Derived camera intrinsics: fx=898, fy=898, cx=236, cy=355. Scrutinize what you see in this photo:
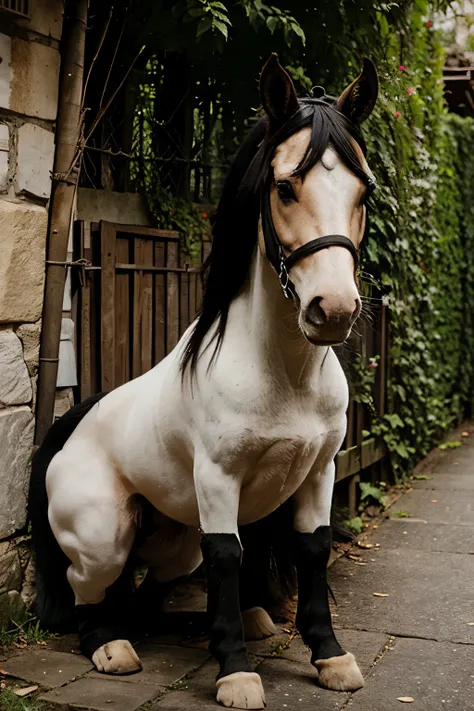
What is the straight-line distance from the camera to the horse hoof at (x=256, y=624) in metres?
3.54

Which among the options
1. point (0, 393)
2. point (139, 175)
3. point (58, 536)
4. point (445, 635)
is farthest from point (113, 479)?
point (139, 175)

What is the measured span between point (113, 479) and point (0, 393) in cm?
56

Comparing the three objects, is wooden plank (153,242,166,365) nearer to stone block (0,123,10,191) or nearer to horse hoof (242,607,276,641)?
stone block (0,123,10,191)

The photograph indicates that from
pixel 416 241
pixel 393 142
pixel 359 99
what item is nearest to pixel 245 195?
pixel 359 99

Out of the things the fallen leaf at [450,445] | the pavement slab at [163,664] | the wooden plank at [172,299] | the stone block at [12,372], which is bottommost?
the pavement slab at [163,664]

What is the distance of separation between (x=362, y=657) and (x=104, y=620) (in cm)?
98

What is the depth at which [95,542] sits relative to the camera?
3.28m

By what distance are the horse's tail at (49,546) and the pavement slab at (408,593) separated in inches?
45.7

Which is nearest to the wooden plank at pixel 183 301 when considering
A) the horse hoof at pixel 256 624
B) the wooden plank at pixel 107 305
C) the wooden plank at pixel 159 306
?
the wooden plank at pixel 159 306

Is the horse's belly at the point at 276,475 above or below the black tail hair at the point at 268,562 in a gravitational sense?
above

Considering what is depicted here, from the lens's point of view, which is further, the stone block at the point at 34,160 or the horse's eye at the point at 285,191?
the stone block at the point at 34,160

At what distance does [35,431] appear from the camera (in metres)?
3.67

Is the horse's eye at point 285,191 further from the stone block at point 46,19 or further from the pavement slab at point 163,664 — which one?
the pavement slab at point 163,664

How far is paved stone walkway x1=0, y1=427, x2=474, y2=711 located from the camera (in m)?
2.95
